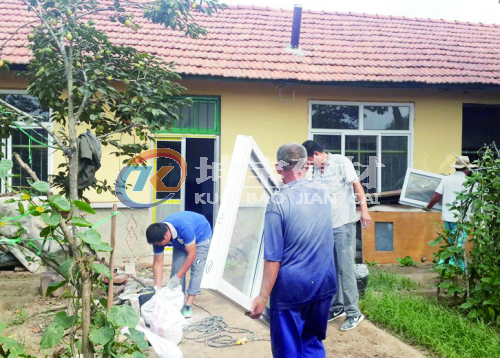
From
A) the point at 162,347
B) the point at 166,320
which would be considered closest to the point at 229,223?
the point at 162,347

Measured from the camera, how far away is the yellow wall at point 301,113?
8109 mm

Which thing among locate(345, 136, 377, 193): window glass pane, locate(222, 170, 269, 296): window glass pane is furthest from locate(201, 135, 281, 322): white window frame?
locate(345, 136, 377, 193): window glass pane

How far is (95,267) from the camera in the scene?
2584 mm

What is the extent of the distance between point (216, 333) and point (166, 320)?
0.84 m

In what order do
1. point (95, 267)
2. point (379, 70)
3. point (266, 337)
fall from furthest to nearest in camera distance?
point (379, 70)
point (266, 337)
point (95, 267)

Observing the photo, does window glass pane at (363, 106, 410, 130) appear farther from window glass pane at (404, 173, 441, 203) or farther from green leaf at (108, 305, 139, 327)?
green leaf at (108, 305, 139, 327)

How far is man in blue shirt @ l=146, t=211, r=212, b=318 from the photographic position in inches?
177

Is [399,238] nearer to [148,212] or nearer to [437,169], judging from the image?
[437,169]

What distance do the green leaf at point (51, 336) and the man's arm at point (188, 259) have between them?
2.22m

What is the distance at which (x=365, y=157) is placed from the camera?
28.2 feet

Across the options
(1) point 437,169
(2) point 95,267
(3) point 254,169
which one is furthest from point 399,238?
(2) point 95,267

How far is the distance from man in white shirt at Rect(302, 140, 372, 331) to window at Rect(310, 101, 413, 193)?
3.67m

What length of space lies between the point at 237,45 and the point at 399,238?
4.48 m

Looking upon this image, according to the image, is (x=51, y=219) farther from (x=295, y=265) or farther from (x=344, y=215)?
(x=344, y=215)
